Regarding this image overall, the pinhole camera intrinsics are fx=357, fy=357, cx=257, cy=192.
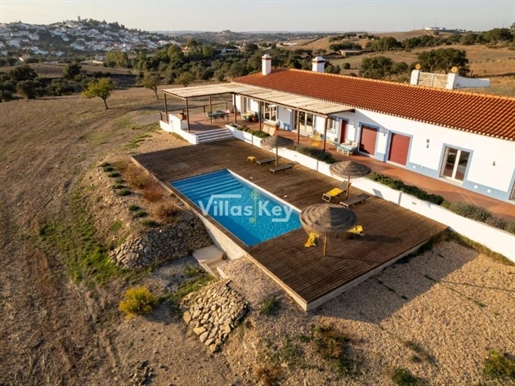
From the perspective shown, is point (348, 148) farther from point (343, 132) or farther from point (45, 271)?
point (45, 271)

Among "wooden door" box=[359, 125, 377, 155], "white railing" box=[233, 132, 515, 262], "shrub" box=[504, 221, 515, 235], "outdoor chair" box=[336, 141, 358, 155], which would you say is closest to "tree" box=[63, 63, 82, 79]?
"outdoor chair" box=[336, 141, 358, 155]

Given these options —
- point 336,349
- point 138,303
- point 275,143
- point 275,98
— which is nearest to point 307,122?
point 275,98

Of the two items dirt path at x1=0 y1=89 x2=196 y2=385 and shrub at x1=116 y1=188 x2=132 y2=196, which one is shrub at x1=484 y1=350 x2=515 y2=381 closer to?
dirt path at x1=0 y1=89 x2=196 y2=385

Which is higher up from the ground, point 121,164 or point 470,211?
point 470,211

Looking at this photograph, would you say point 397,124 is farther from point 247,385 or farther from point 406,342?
point 247,385

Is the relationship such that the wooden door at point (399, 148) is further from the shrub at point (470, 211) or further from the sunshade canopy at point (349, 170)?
the shrub at point (470, 211)

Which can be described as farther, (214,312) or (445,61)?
(445,61)
